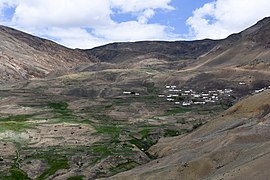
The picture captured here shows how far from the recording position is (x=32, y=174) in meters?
88.9

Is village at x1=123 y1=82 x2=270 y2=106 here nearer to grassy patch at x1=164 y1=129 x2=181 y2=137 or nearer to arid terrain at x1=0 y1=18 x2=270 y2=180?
arid terrain at x1=0 y1=18 x2=270 y2=180

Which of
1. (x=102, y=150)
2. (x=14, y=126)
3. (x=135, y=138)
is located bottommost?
(x=102, y=150)

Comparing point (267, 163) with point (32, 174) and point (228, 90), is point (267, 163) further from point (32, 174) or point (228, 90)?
point (228, 90)

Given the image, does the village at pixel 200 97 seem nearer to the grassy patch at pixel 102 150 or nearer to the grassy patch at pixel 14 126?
the grassy patch at pixel 14 126

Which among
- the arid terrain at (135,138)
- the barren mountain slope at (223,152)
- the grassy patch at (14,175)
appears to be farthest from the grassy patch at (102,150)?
Result: the grassy patch at (14,175)

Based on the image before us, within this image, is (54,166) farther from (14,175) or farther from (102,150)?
Result: (102,150)

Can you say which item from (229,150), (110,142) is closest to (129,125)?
(110,142)

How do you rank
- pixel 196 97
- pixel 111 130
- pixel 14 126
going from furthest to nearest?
pixel 196 97
pixel 14 126
pixel 111 130

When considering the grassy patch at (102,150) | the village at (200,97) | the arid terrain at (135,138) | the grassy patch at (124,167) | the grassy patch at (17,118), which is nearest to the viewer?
the arid terrain at (135,138)

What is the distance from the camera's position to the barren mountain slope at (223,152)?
6016cm

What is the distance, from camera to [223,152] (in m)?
71.5

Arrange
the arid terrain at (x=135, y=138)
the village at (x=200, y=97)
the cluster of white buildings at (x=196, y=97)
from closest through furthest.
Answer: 1. the arid terrain at (x=135, y=138)
2. the village at (x=200, y=97)
3. the cluster of white buildings at (x=196, y=97)

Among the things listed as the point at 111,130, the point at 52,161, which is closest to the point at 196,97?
the point at 111,130

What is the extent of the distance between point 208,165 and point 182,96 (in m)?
123
